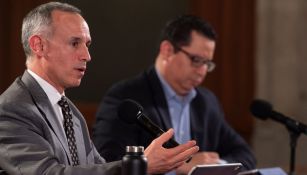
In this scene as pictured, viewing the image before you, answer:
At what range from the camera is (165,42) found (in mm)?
4223

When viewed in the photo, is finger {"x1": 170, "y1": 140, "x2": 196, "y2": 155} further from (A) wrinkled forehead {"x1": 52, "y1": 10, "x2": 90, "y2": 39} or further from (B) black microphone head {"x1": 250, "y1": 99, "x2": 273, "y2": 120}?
(B) black microphone head {"x1": 250, "y1": 99, "x2": 273, "y2": 120}

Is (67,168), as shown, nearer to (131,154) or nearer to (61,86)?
(131,154)

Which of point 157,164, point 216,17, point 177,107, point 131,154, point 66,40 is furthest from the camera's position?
point 216,17

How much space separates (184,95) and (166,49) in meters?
0.29

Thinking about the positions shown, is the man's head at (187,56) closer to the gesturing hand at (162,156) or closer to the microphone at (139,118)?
the microphone at (139,118)

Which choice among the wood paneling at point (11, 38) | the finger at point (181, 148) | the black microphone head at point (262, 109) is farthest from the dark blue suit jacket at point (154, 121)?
the wood paneling at point (11, 38)

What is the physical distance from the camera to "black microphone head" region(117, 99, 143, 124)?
283 cm

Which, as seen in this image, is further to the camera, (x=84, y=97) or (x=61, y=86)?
(x=84, y=97)

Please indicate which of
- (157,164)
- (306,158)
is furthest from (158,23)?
(157,164)

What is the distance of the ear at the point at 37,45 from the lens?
271 centimetres

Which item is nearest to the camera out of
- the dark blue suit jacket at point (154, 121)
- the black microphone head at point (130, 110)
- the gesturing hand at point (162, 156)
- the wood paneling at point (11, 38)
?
the gesturing hand at point (162, 156)

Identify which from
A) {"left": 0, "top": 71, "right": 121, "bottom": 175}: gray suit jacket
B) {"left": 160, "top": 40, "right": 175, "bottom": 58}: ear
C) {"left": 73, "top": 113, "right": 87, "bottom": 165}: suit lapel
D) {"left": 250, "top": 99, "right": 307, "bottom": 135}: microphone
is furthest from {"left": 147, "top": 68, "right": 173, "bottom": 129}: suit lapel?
{"left": 0, "top": 71, "right": 121, "bottom": 175}: gray suit jacket

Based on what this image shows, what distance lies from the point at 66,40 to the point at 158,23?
3055 millimetres

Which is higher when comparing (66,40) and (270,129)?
(66,40)
